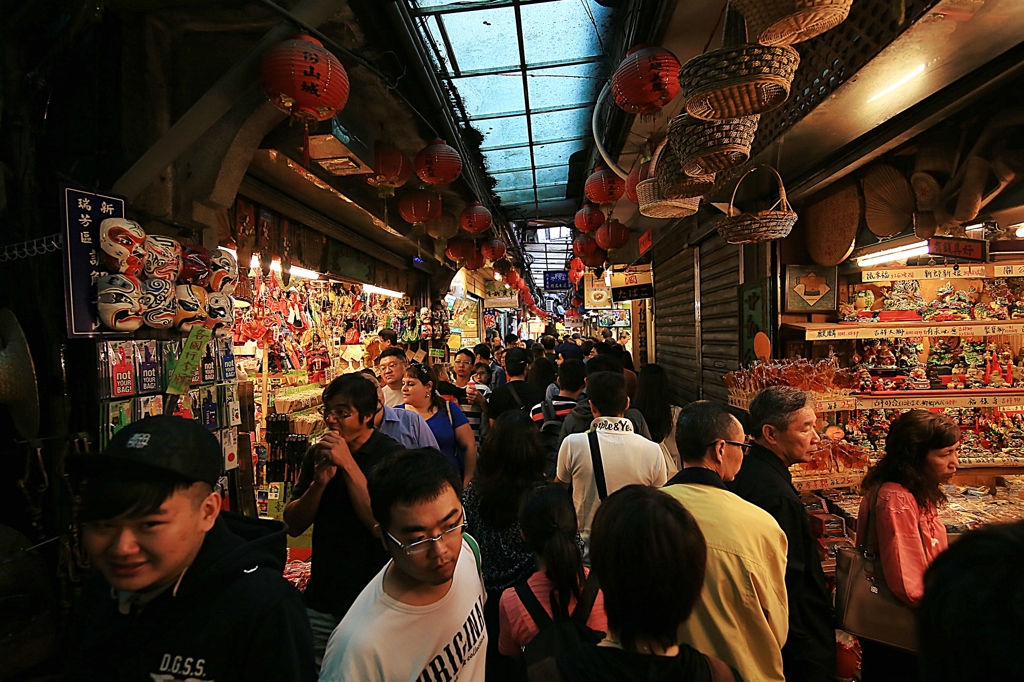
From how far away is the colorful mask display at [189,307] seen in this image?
3154 mm

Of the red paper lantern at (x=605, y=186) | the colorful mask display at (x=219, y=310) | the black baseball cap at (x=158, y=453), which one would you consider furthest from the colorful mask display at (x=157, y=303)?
the red paper lantern at (x=605, y=186)

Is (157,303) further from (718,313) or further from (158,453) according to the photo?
(718,313)

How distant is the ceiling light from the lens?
2.82 metres

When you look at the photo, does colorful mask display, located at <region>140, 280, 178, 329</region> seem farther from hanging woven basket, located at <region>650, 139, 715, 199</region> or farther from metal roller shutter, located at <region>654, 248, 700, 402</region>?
metal roller shutter, located at <region>654, 248, 700, 402</region>

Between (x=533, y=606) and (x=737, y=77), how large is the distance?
82.4 inches

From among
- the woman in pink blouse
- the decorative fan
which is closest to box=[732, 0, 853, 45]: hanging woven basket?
the woman in pink blouse

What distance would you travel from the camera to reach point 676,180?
3.21 metres

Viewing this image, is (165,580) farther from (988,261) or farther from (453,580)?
(988,261)

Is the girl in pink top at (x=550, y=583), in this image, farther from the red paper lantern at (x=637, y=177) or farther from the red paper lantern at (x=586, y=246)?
the red paper lantern at (x=586, y=246)

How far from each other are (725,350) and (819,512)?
2860mm

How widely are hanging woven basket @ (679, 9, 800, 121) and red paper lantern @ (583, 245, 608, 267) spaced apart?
727cm

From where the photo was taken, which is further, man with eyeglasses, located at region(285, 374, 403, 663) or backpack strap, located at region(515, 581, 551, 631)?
man with eyeglasses, located at region(285, 374, 403, 663)

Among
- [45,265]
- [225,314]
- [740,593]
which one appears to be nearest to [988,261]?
[740,593]

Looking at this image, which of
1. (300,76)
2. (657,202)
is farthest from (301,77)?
(657,202)
